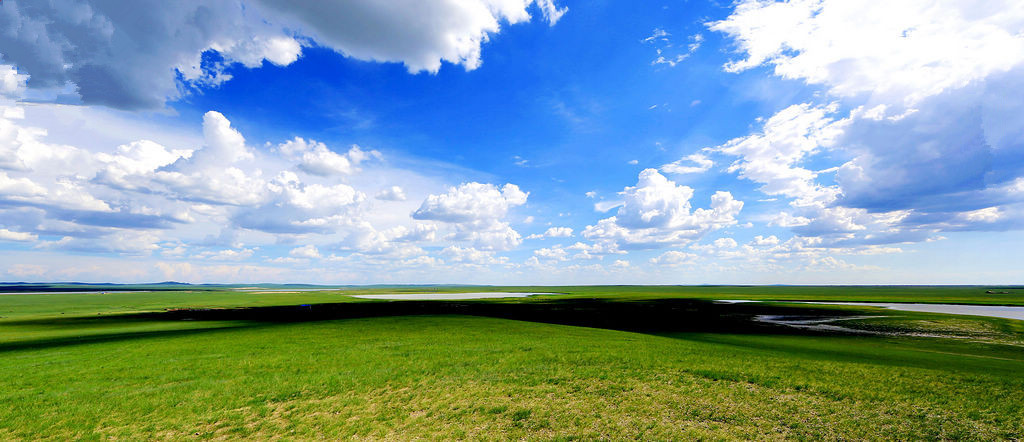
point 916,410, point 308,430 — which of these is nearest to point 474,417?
point 308,430

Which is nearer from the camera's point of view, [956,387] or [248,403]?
[248,403]

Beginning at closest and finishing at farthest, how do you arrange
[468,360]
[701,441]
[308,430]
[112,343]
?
[701,441], [308,430], [468,360], [112,343]

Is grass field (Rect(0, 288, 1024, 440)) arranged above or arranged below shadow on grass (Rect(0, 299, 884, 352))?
above

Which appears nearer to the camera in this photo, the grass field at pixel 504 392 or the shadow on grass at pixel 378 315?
the grass field at pixel 504 392

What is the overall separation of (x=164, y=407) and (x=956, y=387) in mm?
37280

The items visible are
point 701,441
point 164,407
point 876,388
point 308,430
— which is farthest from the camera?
point 876,388

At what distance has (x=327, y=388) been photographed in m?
19.9

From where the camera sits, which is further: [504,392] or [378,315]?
[378,315]

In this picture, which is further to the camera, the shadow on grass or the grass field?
the shadow on grass

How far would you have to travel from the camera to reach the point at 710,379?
20609 mm

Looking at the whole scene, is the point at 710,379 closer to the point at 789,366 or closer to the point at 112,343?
the point at 789,366

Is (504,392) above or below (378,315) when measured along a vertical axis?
above

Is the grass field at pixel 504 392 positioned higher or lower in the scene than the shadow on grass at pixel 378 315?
higher

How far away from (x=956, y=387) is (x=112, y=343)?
2327 inches
